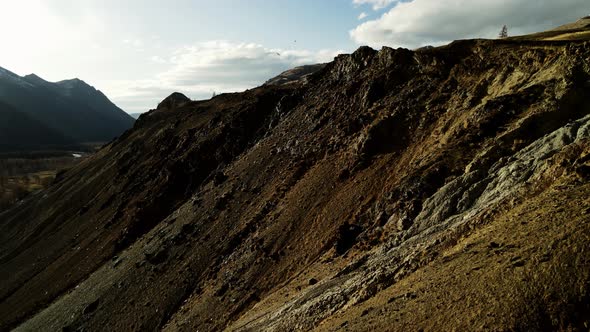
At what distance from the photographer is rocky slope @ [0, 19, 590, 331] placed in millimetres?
16566

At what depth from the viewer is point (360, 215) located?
32125mm

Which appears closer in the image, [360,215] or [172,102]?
[360,215]

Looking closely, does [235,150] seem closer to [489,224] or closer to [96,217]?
[96,217]

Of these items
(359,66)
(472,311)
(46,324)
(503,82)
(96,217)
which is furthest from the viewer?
(96,217)

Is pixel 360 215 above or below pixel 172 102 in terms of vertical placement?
below

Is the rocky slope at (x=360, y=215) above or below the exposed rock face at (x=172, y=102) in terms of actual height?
below

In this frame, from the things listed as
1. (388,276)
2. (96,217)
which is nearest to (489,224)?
(388,276)

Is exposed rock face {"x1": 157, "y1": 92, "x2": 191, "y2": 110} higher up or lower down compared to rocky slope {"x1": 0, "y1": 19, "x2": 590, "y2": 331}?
higher up

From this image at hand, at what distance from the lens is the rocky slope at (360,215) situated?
1657cm

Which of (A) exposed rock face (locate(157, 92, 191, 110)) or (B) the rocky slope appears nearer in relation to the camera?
(B) the rocky slope

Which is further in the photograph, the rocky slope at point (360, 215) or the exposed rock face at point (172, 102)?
the exposed rock face at point (172, 102)

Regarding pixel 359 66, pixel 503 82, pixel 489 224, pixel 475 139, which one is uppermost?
pixel 359 66

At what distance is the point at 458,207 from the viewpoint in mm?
23641

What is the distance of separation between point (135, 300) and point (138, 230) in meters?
17.6
